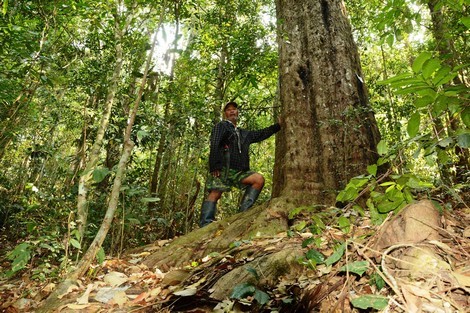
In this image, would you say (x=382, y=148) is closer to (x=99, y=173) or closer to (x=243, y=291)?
(x=243, y=291)

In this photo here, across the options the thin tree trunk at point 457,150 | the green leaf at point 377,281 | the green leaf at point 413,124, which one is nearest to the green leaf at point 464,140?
the green leaf at point 413,124

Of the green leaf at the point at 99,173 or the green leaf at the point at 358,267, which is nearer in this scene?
the green leaf at the point at 358,267

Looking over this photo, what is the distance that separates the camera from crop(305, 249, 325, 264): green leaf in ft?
6.20

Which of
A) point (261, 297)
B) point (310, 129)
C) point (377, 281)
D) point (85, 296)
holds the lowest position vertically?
point (85, 296)

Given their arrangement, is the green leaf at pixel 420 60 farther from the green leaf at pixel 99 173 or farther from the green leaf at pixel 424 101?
the green leaf at pixel 99 173

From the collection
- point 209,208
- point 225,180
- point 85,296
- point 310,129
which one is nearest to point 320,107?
point 310,129

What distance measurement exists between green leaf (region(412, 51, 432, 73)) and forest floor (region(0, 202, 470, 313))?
827mm

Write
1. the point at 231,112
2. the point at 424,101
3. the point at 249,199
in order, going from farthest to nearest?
the point at 231,112 → the point at 249,199 → the point at 424,101

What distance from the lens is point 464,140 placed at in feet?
3.92

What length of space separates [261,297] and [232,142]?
3281mm

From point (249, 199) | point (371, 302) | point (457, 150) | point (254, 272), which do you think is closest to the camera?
point (371, 302)

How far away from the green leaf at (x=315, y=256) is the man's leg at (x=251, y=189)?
2.52 metres

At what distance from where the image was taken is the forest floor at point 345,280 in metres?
1.33

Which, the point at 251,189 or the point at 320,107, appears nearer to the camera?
the point at 320,107
